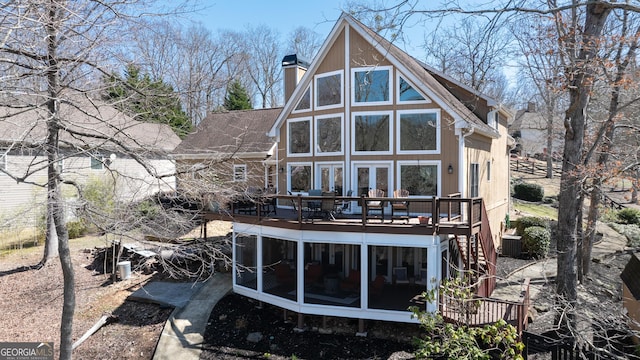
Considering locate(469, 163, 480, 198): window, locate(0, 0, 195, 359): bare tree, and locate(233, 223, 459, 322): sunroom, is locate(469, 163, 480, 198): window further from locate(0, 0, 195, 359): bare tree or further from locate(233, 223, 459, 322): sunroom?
locate(0, 0, 195, 359): bare tree

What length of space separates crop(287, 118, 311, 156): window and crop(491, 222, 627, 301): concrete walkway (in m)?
8.43

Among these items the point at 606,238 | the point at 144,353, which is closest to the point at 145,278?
the point at 144,353

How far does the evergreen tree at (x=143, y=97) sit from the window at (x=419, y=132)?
7670 millimetres

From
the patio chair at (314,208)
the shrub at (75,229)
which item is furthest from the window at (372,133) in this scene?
the shrub at (75,229)

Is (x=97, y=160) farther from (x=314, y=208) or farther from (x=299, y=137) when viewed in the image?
(x=299, y=137)

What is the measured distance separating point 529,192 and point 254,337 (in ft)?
97.1

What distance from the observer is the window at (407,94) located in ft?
44.8

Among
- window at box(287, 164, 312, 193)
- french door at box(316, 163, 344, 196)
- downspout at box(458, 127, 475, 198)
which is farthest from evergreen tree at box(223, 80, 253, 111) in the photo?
downspout at box(458, 127, 475, 198)

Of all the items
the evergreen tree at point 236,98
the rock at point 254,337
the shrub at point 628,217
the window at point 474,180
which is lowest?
the rock at point 254,337

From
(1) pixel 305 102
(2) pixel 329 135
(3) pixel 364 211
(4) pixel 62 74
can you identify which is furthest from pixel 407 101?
(4) pixel 62 74

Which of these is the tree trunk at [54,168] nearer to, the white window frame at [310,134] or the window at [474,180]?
the white window frame at [310,134]

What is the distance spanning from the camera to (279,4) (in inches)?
461

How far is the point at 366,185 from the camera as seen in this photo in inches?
570

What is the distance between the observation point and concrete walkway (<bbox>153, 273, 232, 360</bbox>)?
1127cm
